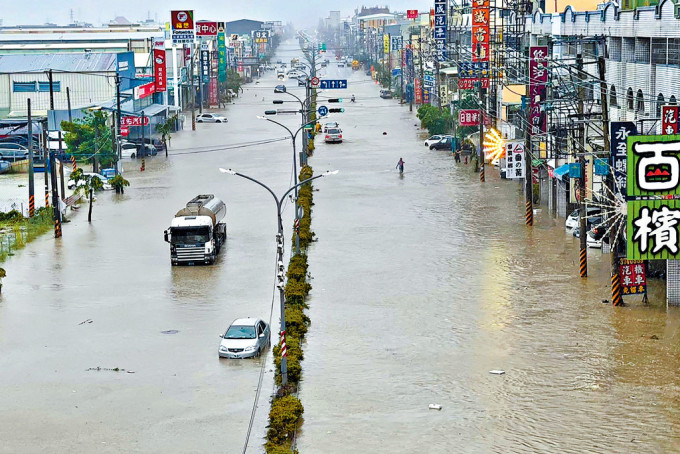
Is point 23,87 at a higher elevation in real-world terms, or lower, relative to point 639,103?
higher

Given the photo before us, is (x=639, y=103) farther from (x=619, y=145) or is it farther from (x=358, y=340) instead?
(x=358, y=340)

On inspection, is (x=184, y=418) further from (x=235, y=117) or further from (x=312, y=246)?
(x=235, y=117)

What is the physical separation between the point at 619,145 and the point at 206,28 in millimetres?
129045

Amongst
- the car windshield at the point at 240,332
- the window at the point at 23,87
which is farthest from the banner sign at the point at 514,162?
the window at the point at 23,87

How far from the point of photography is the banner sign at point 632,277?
126ft

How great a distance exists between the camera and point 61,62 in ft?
382

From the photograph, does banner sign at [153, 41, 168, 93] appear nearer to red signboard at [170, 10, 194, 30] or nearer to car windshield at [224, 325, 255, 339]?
red signboard at [170, 10, 194, 30]

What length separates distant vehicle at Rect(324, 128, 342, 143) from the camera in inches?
3816

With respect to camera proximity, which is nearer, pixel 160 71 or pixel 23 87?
pixel 23 87

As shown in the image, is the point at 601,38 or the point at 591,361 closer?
the point at 591,361

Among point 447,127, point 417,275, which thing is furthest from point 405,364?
point 447,127

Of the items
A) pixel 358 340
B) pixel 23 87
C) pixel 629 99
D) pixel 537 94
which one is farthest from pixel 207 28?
pixel 358 340

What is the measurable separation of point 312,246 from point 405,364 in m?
19.1

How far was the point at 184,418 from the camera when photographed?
28469mm
